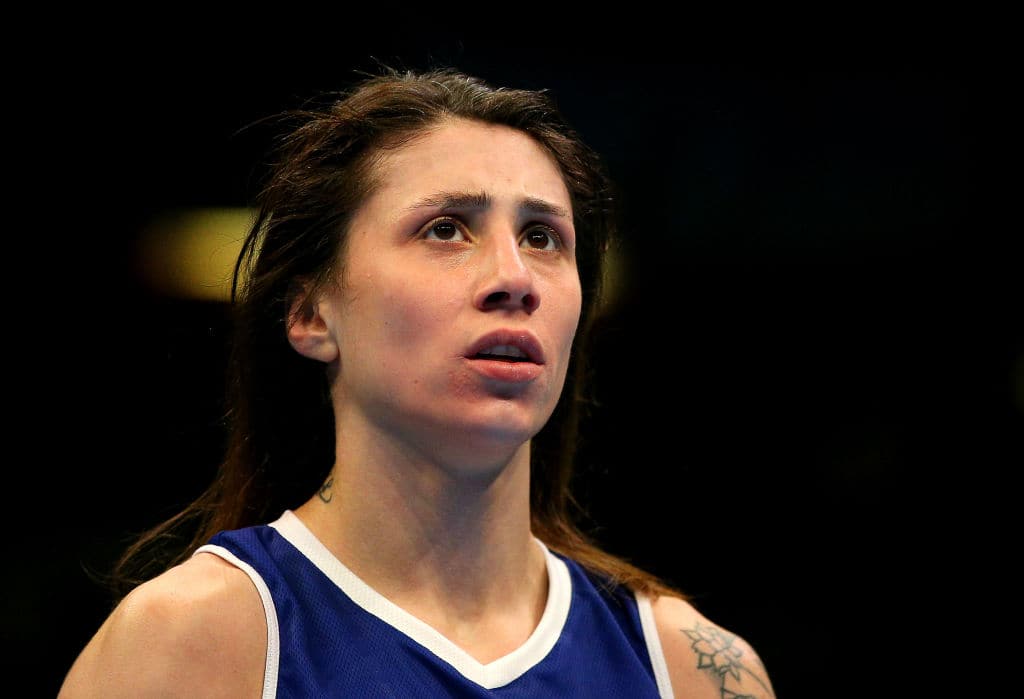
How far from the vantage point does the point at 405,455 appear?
138cm

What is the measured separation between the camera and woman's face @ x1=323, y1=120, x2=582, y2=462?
131cm

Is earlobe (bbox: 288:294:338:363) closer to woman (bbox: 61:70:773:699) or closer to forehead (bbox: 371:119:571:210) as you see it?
woman (bbox: 61:70:773:699)

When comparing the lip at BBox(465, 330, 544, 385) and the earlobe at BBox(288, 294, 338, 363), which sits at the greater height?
the lip at BBox(465, 330, 544, 385)

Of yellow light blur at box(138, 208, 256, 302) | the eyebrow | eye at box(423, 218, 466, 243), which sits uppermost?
the eyebrow

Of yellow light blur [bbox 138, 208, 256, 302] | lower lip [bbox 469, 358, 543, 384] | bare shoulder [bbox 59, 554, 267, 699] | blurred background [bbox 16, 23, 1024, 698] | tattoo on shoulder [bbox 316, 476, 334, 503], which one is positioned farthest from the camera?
blurred background [bbox 16, 23, 1024, 698]

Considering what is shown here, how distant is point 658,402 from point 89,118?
1.17 metres

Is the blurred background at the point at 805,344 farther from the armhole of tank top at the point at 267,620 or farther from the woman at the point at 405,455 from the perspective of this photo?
the armhole of tank top at the point at 267,620

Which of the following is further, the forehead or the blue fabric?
the forehead

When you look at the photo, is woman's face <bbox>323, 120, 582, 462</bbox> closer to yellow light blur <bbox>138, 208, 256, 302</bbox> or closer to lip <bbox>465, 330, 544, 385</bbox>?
lip <bbox>465, 330, 544, 385</bbox>

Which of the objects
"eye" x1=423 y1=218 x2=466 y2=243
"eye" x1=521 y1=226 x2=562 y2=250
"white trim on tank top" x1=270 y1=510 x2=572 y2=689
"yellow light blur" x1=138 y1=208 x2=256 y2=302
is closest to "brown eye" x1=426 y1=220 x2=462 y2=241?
"eye" x1=423 y1=218 x2=466 y2=243

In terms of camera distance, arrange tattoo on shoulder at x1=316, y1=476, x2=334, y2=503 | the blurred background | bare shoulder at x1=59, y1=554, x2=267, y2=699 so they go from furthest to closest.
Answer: the blurred background, tattoo on shoulder at x1=316, y1=476, x2=334, y2=503, bare shoulder at x1=59, y1=554, x2=267, y2=699

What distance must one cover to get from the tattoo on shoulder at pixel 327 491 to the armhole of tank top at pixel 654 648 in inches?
17.1

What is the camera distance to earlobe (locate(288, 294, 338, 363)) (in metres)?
1.44

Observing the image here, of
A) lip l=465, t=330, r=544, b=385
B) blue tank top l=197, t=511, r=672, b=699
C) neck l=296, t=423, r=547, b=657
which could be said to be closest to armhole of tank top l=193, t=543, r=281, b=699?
blue tank top l=197, t=511, r=672, b=699
